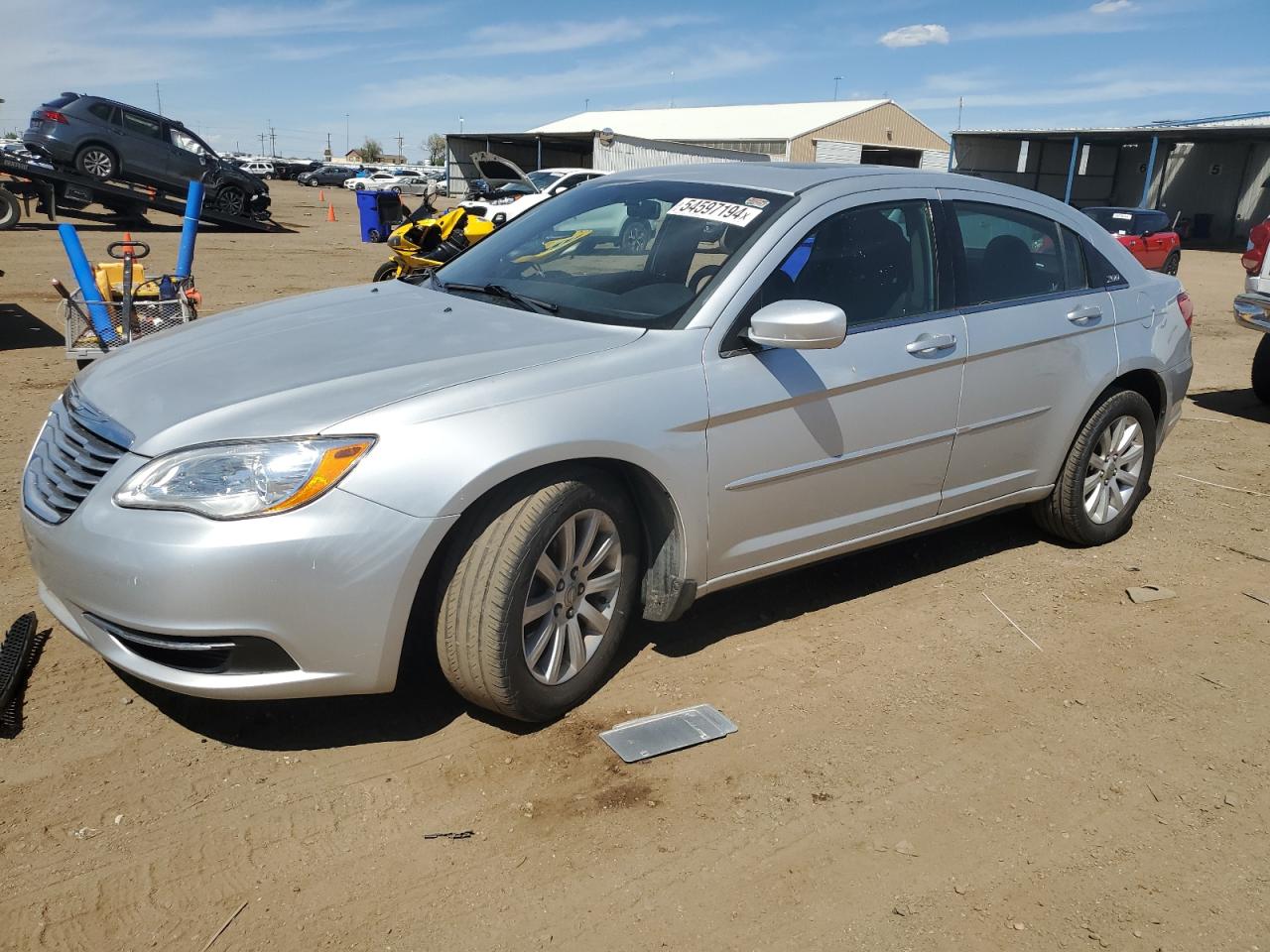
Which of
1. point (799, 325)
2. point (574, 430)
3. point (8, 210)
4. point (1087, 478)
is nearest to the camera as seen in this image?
point (574, 430)

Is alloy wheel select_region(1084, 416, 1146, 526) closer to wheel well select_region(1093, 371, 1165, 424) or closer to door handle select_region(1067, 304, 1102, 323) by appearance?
wheel well select_region(1093, 371, 1165, 424)

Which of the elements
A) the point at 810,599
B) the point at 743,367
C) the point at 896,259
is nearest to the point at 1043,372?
the point at 896,259

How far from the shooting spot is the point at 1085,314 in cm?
459

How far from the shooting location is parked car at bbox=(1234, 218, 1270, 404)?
826cm

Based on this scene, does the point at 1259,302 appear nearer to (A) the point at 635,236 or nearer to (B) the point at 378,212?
(A) the point at 635,236

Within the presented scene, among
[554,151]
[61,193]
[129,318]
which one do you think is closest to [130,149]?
[61,193]

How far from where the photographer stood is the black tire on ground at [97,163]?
21078 millimetres

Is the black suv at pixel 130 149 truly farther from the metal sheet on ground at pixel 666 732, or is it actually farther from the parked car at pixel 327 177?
the parked car at pixel 327 177

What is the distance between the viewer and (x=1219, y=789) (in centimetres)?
315

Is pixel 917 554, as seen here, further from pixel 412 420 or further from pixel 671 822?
Answer: pixel 412 420

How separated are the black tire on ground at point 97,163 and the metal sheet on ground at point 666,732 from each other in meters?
22.0

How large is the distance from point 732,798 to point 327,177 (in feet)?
213

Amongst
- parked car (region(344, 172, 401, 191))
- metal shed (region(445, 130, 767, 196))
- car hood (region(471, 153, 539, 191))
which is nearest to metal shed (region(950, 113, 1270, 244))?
metal shed (region(445, 130, 767, 196))

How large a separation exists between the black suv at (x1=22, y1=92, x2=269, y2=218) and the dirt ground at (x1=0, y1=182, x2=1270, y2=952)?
784 inches
